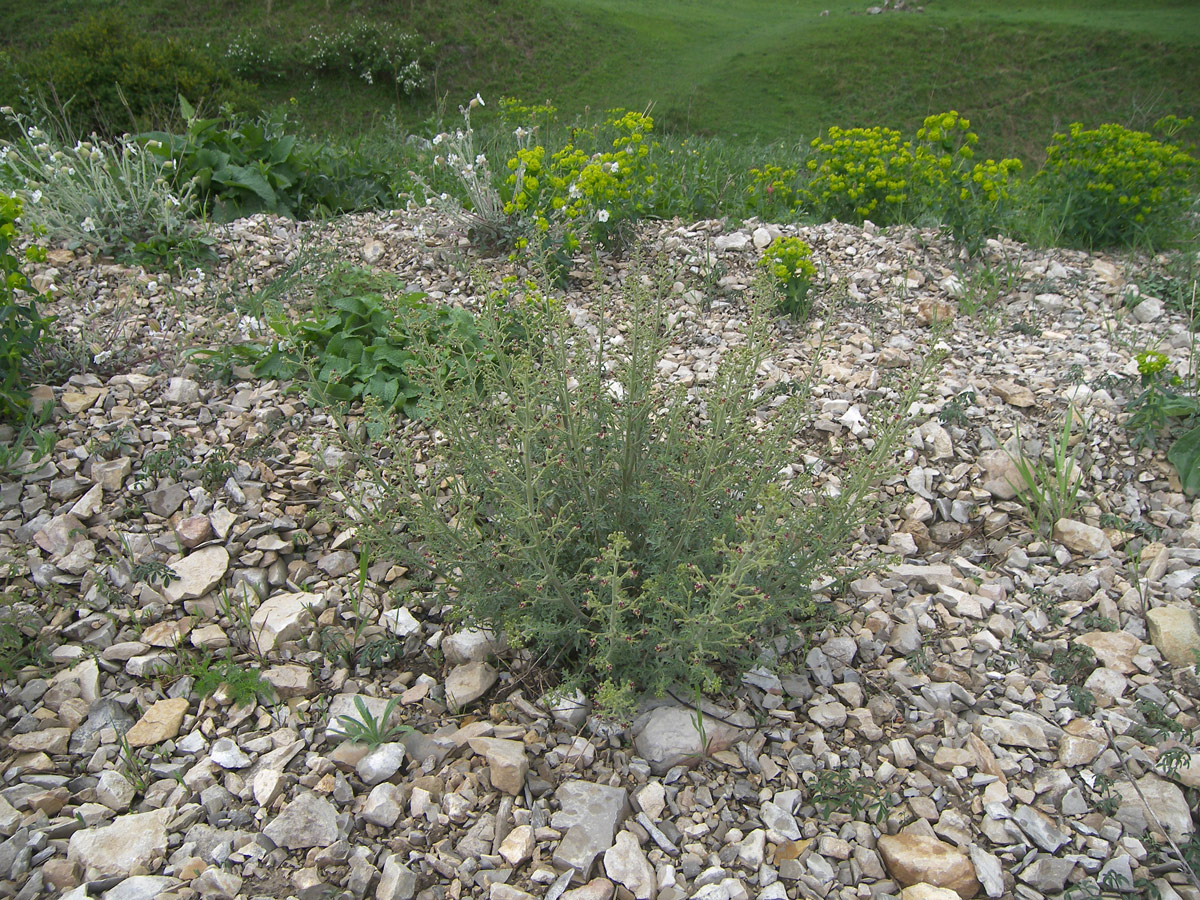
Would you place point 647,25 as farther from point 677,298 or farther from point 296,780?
point 296,780

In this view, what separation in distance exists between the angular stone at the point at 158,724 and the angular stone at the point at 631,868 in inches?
55.7

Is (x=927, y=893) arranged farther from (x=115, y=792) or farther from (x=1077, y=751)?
(x=115, y=792)

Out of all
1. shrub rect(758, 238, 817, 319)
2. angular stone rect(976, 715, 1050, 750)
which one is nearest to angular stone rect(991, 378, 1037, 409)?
shrub rect(758, 238, 817, 319)

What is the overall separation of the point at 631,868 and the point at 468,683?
81 cm

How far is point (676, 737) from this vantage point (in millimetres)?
2359

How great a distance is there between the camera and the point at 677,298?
187 inches

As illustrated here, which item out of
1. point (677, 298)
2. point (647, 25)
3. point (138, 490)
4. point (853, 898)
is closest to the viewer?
point (853, 898)

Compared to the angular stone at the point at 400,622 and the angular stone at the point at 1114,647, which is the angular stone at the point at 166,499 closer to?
the angular stone at the point at 400,622

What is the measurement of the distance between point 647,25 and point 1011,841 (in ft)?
66.1

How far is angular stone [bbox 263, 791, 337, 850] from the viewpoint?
2080 millimetres

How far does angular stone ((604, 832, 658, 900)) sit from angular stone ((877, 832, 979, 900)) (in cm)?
64

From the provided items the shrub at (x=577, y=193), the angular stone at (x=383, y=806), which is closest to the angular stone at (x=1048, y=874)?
the angular stone at (x=383, y=806)

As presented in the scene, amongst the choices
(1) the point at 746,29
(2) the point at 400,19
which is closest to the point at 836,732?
(2) the point at 400,19

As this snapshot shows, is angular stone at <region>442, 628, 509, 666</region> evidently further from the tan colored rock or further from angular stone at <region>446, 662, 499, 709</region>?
the tan colored rock
